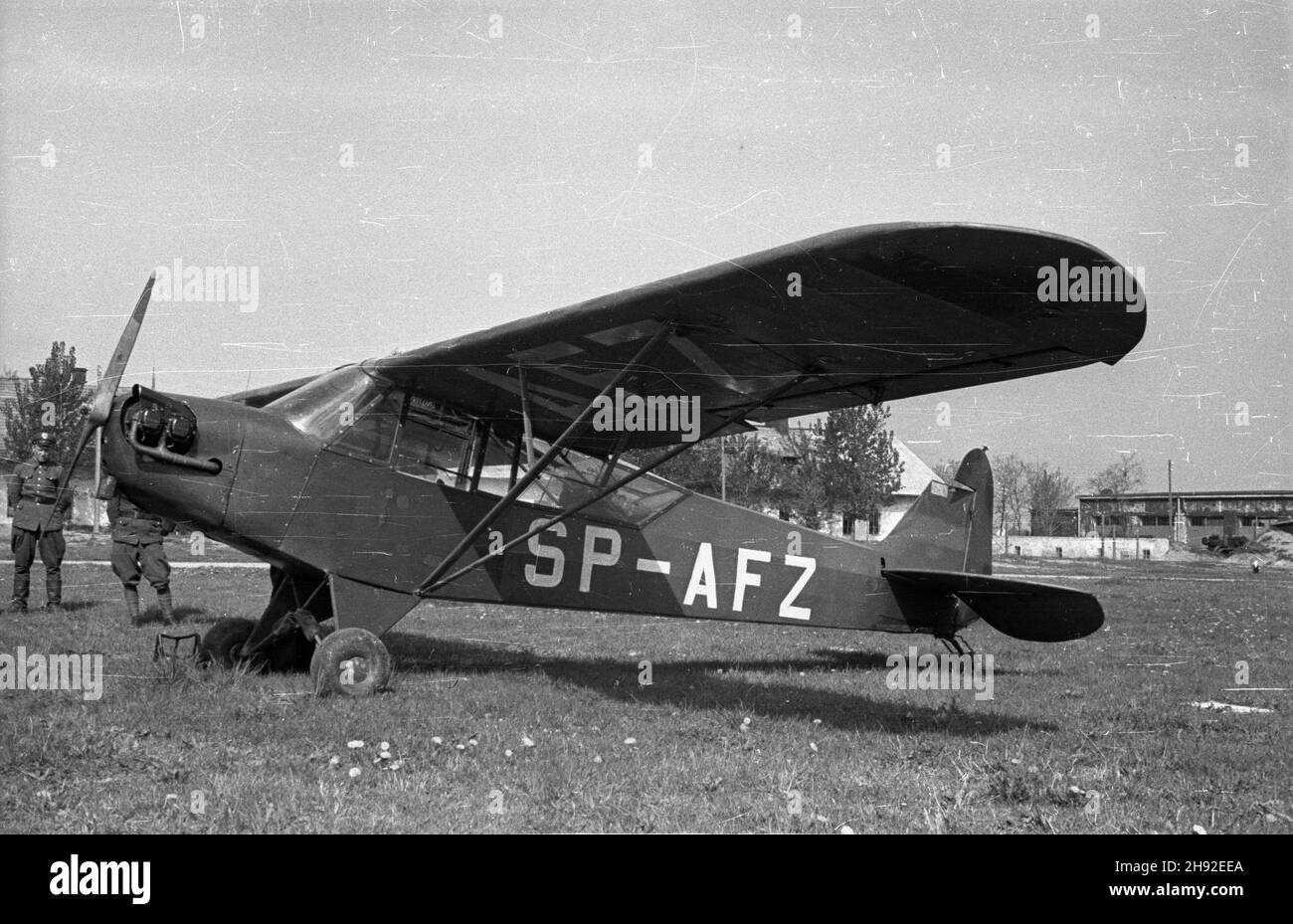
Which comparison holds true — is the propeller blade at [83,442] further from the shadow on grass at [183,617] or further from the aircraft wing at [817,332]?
the shadow on grass at [183,617]

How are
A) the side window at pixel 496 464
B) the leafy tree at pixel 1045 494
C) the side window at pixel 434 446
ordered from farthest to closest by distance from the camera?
the leafy tree at pixel 1045 494 → the side window at pixel 496 464 → the side window at pixel 434 446

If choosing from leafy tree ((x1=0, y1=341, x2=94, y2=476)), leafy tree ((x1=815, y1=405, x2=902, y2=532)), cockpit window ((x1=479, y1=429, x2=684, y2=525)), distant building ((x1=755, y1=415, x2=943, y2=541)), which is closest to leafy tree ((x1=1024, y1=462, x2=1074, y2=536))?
distant building ((x1=755, y1=415, x2=943, y2=541))

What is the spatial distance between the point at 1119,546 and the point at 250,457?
58.9 meters

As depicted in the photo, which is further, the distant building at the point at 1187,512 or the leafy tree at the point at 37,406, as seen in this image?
the distant building at the point at 1187,512

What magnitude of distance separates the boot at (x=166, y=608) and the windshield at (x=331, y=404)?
5.18m

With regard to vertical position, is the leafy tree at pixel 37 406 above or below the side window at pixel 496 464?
above

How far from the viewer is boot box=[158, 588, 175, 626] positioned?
11290 millimetres

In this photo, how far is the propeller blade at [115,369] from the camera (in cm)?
643

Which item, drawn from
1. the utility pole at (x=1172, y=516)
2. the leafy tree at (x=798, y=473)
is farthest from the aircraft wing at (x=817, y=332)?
the utility pole at (x=1172, y=516)

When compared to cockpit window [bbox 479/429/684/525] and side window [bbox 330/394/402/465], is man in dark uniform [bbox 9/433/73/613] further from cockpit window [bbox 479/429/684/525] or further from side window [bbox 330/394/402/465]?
cockpit window [bbox 479/429/684/525]

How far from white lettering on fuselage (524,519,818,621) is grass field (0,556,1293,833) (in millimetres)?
694

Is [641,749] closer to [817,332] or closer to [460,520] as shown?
[817,332]

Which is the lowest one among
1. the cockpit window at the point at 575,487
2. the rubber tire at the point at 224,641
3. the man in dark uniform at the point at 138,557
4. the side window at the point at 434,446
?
the rubber tire at the point at 224,641

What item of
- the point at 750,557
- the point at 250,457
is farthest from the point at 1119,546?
the point at 250,457
